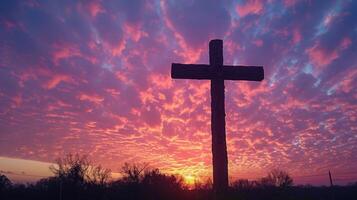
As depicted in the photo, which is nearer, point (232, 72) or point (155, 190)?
point (232, 72)

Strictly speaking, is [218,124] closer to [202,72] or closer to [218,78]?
[218,78]

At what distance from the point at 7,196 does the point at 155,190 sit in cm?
2321

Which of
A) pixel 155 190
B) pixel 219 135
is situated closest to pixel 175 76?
pixel 219 135

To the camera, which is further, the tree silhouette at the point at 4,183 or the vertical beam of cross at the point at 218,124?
the tree silhouette at the point at 4,183

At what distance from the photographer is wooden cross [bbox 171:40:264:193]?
19.6ft

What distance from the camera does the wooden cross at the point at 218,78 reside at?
5977 millimetres

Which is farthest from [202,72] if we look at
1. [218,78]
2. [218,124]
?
[218,124]

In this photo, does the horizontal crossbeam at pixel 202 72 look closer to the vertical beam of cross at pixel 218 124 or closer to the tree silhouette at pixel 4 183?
the vertical beam of cross at pixel 218 124

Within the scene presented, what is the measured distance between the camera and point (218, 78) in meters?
6.61

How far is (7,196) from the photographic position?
48.3 m

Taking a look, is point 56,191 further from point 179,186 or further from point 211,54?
point 211,54

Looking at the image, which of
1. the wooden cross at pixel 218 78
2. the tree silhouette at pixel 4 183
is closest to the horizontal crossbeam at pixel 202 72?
the wooden cross at pixel 218 78

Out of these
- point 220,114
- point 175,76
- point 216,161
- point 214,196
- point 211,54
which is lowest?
point 214,196

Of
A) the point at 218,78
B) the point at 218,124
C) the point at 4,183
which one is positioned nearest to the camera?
the point at 218,124
